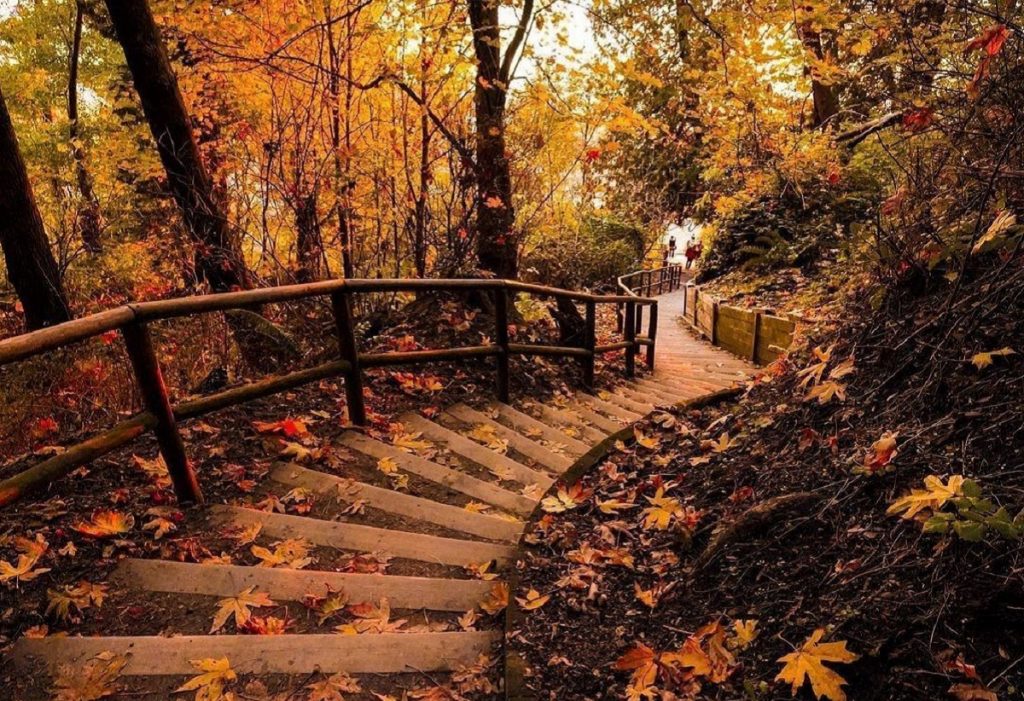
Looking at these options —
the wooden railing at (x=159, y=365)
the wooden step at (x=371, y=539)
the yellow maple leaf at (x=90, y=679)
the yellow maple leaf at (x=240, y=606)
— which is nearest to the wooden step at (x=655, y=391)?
the wooden railing at (x=159, y=365)

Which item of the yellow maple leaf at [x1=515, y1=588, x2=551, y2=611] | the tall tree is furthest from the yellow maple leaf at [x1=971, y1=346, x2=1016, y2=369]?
the tall tree

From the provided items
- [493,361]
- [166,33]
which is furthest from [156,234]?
[493,361]

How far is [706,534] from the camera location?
2908 millimetres

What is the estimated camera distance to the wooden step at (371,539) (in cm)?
304

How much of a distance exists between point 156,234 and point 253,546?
5.87 m

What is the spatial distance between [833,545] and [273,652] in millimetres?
2144

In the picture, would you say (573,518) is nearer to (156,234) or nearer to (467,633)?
(467,633)

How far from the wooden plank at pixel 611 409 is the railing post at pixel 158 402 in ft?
13.6

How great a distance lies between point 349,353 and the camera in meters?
4.21

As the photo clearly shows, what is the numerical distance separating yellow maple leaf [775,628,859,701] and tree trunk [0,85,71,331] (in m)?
6.68

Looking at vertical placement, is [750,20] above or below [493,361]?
above

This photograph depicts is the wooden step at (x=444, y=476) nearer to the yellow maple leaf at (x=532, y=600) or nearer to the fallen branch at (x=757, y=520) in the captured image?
the yellow maple leaf at (x=532, y=600)

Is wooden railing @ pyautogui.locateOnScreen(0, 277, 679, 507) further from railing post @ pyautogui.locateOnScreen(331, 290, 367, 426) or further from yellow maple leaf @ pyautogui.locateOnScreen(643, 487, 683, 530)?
yellow maple leaf @ pyautogui.locateOnScreen(643, 487, 683, 530)

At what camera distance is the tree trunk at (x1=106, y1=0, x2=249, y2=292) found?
16.9 feet
